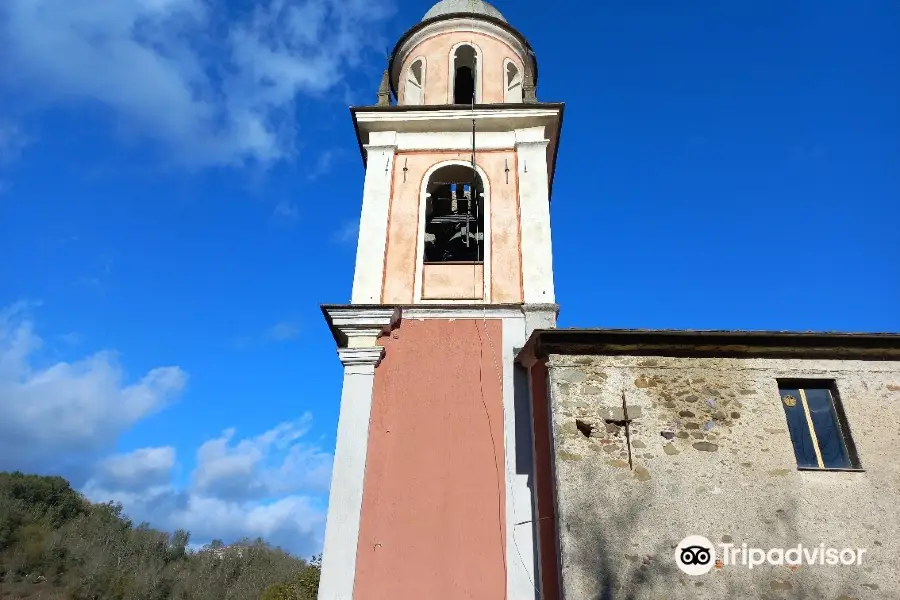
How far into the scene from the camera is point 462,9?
12.8 meters

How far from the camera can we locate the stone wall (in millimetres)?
5539

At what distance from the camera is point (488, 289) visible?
28.5 ft

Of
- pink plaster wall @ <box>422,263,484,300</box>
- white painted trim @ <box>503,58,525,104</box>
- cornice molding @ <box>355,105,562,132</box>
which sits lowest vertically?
pink plaster wall @ <box>422,263,484,300</box>

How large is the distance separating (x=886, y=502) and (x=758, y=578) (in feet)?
5.09

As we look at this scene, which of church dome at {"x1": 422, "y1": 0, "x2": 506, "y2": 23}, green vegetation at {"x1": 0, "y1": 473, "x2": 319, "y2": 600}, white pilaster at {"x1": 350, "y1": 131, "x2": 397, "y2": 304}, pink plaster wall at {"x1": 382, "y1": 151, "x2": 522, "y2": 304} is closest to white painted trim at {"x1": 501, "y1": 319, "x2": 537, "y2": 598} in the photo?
pink plaster wall at {"x1": 382, "y1": 151, "x2": 522, "y2": 304}

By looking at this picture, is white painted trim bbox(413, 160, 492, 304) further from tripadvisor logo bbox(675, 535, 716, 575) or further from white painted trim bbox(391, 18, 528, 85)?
tripadvisor logo bbox(675, 535, 716, 575)

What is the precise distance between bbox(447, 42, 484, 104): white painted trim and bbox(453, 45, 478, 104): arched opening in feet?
0.15

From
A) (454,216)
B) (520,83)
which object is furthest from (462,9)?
(454,216)

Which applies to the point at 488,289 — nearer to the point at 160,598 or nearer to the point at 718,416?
the point at 718,416

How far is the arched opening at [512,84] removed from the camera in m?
11.7

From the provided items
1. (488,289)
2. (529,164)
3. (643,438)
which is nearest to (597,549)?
(643,438)

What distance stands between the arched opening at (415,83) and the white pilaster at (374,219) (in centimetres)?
159

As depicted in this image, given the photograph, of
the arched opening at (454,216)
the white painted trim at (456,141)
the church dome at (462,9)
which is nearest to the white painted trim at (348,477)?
the arched opening at (454,216)

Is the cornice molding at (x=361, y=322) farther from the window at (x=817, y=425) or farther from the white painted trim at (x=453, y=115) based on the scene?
the window at (x=817, y=425)
